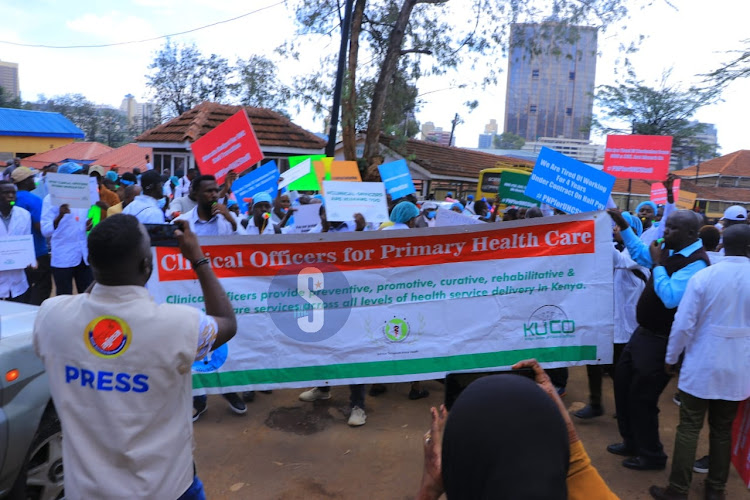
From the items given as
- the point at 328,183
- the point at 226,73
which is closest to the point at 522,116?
the point at 226,73

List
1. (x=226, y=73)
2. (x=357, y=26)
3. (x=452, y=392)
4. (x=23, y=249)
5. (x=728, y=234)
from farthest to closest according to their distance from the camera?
(x=226, y=73) < (x=357, y=26) < (x=23, y=249) < (x=728, y=234) < (x=452, y=392)

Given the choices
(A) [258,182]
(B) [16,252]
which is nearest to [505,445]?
(B) [16,252]

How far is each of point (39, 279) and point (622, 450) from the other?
628 cm

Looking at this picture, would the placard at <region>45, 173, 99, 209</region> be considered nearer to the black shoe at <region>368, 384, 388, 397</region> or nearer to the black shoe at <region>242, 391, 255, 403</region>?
the black shoe at <region>242, 391, 255, 403</region>

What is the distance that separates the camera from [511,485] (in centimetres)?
133

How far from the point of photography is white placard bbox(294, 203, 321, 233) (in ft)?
21.7

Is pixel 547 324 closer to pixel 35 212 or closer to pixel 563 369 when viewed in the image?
pixel 563 369

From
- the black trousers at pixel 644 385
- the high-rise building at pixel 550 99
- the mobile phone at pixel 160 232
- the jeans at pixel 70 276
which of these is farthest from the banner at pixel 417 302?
the high-rise building at pixel 550 99

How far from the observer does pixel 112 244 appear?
2.06m

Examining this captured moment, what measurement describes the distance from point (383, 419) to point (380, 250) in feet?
5.23

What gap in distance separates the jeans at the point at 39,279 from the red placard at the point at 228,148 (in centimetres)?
229

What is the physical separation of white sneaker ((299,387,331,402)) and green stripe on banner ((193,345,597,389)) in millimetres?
1023

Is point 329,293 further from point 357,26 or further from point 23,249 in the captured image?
point 357,26

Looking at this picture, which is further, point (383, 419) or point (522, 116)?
point (522, 116)
